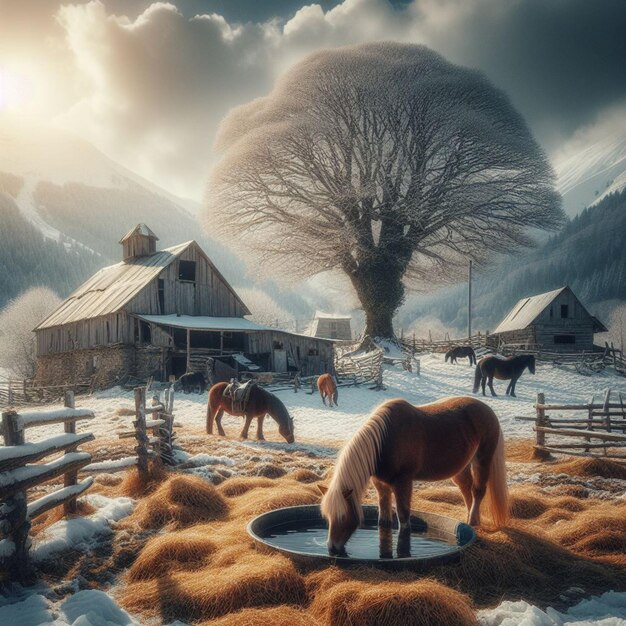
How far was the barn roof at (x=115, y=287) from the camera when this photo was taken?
27.7 meters

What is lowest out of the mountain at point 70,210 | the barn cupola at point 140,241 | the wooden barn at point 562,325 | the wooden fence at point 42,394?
the wooden fence at point 42,394

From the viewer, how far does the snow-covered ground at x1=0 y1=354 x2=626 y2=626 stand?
3.75m

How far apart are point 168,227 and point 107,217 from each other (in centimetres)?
1674

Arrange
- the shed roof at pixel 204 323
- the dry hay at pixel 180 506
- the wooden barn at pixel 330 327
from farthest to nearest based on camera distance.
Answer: the wooden barn at pixel 330 327 < the shed roof at pixel 204 323 < the dry hay at pixel 180 506

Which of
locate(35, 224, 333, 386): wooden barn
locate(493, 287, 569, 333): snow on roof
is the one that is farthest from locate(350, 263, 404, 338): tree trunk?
locate(493, 287, 569, 333): snow on roof

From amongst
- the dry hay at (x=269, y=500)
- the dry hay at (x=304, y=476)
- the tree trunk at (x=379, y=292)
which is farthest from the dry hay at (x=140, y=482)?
the tree trunk at (x=379, y=292)

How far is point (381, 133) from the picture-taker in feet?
92.9

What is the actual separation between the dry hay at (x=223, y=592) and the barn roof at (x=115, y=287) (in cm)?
2387

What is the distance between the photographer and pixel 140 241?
3297cm

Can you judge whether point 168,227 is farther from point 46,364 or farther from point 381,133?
point 381,133

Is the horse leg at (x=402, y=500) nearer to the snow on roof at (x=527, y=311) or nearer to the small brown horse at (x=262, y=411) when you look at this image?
the small brown horse at (x=262, y=411)

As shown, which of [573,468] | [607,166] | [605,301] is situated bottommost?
[573,468]

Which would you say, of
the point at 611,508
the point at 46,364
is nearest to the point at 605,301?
the point at 46,364

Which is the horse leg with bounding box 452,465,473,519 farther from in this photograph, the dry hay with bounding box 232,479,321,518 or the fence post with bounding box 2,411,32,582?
the fence post with bounding box 2,411,32,582
